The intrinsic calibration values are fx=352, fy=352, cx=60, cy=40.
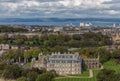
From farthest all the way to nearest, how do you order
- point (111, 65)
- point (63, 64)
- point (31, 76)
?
point (111, 65)
point (63, 64)
point (31, 76)

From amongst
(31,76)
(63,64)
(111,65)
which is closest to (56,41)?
(111,65)

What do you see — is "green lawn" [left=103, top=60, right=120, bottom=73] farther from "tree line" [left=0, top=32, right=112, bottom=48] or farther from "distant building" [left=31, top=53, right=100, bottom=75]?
"tree line" [left=0, top=32, right=112, bottom=48]

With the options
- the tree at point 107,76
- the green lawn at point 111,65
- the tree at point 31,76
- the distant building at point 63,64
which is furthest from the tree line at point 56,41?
the tree at point 107,76

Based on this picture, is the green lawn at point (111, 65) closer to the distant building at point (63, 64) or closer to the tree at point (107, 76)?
the distant building at point (63, 64)

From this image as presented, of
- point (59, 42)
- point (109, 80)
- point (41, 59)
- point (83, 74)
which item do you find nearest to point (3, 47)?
point (59, 42)

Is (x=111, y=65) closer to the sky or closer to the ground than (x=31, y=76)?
closer to the ground

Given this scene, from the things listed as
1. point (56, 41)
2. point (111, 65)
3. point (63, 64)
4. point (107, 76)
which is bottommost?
point (56, 41)

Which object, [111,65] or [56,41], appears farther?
[56,41]

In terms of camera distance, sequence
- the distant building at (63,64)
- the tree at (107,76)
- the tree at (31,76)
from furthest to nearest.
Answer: the distant building at (63,64) → the tree at (31,76) → the tree at (107,76)

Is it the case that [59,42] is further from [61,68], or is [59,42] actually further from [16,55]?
[61,68]

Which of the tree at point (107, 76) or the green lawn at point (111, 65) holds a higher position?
the tree at point (107, 76)

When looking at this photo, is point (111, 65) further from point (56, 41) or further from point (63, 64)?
point (56, 41)
